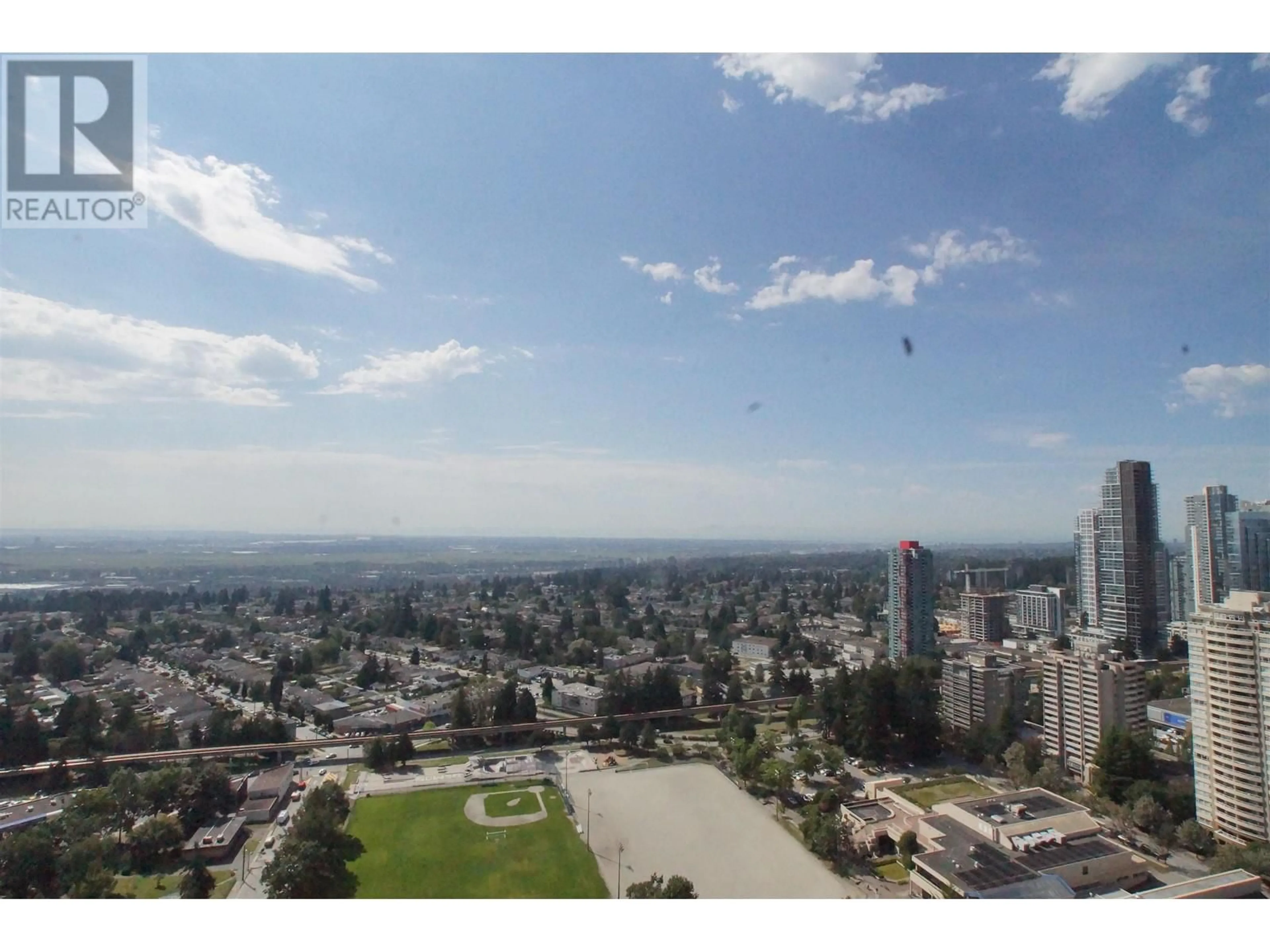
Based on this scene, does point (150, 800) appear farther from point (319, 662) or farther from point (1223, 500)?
point (1223, 500)

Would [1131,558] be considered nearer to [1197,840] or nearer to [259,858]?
[1197,840]

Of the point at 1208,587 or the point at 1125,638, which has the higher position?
the point at 1208,587

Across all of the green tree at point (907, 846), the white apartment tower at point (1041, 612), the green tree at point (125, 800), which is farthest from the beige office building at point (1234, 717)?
the white apartment tower at point (1041, 612)

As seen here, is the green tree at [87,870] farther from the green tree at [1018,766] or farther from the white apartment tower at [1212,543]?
the white apartment tower at [1212,543]

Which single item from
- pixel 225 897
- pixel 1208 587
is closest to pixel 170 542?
pixel 225 897

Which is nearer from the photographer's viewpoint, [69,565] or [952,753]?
[952,753]

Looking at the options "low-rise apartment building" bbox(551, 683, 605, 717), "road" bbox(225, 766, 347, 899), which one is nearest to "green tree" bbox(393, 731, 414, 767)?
"road" bbox(225, 766, 347, 899)

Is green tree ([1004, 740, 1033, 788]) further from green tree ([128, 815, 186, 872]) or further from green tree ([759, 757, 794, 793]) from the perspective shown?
green tree ([128, 815, 186, 872])

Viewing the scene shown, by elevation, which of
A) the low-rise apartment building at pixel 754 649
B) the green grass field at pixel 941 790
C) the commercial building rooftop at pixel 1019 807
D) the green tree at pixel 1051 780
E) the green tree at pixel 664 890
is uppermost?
the green tree at pixel 664 890
